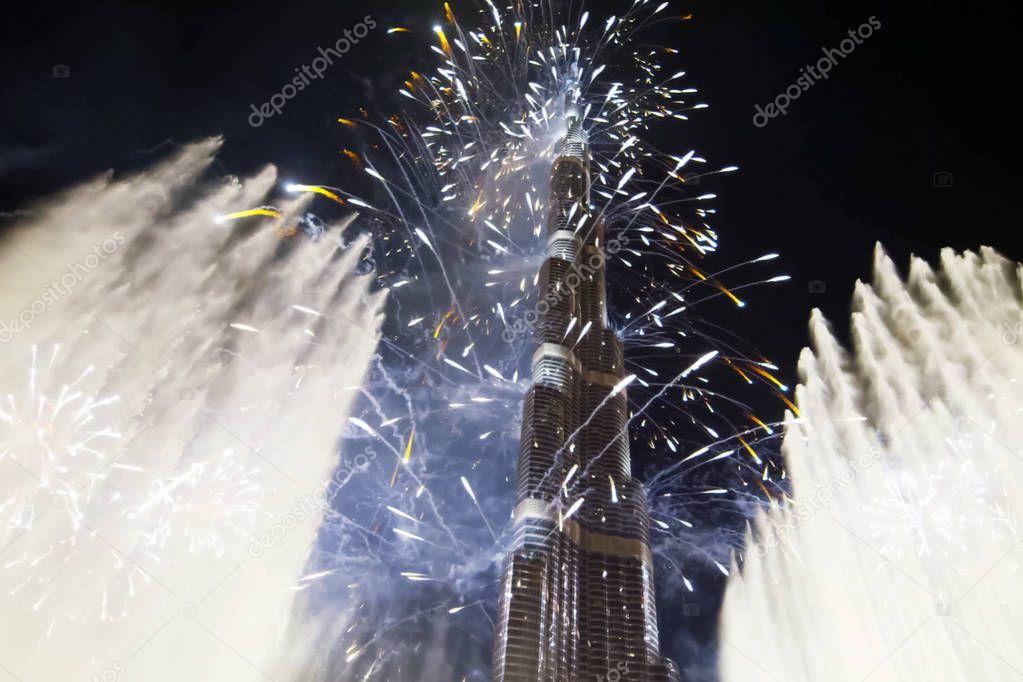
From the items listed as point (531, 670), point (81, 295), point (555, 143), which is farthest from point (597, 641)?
point (555, 143)

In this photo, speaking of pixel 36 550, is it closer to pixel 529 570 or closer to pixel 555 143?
pixel 529 570

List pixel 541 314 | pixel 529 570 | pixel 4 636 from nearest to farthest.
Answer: pixel 4 636 → pixel 529 570 → pixel 541 314

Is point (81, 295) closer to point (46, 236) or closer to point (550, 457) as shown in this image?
point (46, 236)

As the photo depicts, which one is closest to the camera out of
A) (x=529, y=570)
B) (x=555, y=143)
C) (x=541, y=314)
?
(x=529, y=570)

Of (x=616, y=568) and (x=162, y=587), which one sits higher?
(x=616, y=568)

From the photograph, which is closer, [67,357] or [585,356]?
[67,357]

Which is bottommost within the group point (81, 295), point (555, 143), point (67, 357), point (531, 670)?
point (531, 670)

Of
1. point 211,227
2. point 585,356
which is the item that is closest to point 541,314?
point 585,356
